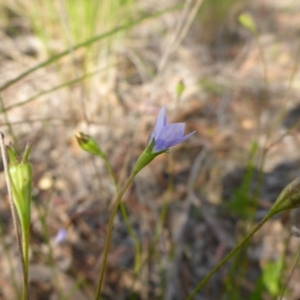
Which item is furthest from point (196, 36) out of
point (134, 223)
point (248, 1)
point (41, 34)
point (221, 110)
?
point (134, 223)

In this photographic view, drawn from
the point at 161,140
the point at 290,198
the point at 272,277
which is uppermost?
the point at 161,140

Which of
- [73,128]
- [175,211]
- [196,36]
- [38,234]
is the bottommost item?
[175,211]

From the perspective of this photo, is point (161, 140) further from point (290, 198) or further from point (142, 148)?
point (142, 148)

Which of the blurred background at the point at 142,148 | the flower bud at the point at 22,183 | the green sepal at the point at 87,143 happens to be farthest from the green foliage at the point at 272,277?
the flower bud at the point at 22,183

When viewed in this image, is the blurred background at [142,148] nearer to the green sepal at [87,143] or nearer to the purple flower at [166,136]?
the green sepal at [87,143]

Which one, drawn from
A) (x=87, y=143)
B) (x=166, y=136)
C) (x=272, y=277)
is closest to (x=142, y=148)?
(x=272, y=277)

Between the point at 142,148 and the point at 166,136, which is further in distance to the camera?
the point at 142,148

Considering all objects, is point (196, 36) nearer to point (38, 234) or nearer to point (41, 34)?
point (41, 34)

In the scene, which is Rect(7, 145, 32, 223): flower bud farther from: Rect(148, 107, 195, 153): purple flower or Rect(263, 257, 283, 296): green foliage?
Rect(263, 257, 283, 296): green foliage

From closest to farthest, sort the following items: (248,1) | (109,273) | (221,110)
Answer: (109,273)
(221,110)
(248,1)
